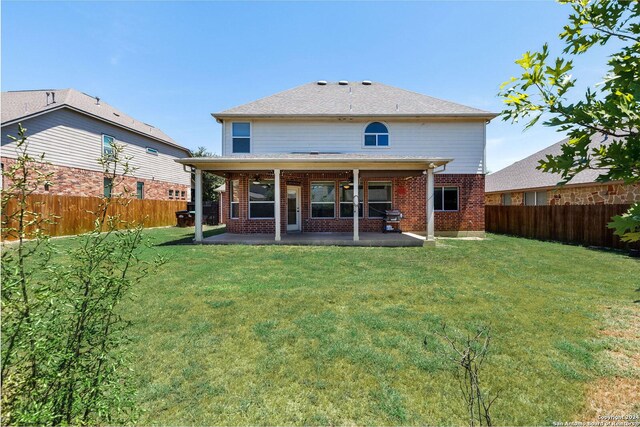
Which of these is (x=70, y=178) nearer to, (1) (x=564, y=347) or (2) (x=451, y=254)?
(2) (x=451, y=254)

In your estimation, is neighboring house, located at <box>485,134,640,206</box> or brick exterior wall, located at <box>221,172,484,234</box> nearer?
neighboring house, located at <box>485,134,640,206</box>

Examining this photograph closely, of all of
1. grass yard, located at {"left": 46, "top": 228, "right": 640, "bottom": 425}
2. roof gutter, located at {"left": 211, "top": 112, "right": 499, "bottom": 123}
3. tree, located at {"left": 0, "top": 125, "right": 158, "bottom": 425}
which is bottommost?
grass yard, located at {"left": 46, "top": 228, "right": 640, "bottom": 425}

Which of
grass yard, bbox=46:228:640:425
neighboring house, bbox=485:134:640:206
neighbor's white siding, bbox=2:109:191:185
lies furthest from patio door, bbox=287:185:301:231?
neighboring house, bbox=485:134:640:206

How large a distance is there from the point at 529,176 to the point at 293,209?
1509 centimetres

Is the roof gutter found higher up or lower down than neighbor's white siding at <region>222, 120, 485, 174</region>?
higher up

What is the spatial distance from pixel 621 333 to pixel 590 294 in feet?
6.20

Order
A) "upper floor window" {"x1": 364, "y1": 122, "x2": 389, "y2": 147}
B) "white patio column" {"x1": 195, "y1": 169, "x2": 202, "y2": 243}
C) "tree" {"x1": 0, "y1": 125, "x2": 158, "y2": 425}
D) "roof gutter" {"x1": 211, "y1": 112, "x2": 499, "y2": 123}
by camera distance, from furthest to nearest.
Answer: "upper floor window" {"x1": 364, "y1": 122, "x2": 389, "y2": 147} < "roof gutter" {"x1": 211, "y1": 112, "x2": 499, "y2": 123} < "white patio column" {"x1": 195, "y1": 169, "x2": 202, "y2": 243} < "tree" {"x1": 0, "y1": 125, "x2": 158, "y2": 425}

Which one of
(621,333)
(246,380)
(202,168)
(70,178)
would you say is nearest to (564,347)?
(621,333)

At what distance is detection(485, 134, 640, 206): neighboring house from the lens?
40.1ft

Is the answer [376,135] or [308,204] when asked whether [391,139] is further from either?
[308,204]

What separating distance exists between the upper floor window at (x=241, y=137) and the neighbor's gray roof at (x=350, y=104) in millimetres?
637

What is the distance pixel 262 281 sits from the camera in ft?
20.3

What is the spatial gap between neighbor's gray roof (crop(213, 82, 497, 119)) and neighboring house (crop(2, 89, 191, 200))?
516 cm

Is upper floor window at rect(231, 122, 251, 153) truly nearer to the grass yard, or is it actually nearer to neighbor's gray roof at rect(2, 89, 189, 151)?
the grass yard
